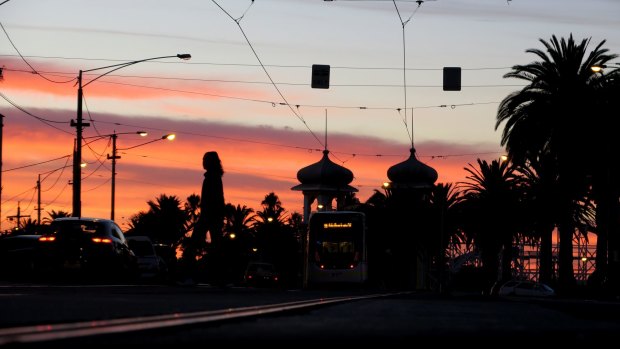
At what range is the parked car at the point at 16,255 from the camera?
34.8m

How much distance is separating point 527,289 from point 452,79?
19.0 metres

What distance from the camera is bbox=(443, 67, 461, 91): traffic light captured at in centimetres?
5341

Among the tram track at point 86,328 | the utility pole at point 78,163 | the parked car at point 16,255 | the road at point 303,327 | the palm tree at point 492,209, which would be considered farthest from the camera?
the palm tree at point 492,209

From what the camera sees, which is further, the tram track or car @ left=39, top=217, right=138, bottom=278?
car @ left=39, top=217, right=138, bottom=278

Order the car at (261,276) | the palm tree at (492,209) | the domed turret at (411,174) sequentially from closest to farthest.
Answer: the car at (261,276) < the palm tree at (492,209) < the domed turret at (411,174)

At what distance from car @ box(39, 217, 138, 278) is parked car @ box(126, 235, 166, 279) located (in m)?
12.9

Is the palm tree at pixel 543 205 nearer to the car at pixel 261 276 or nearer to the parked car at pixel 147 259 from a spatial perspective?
the car at pixel 261 276

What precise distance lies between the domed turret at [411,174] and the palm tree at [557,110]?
224ft

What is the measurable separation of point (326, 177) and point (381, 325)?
122415 mm

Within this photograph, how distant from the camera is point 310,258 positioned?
5103 centimetres

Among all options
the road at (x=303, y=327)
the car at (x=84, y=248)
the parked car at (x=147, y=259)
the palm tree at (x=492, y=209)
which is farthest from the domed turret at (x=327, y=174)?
the road at (x=303, y=327)

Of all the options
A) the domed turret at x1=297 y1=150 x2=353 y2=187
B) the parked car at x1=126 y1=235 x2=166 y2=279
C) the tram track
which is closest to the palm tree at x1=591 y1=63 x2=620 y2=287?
the parked car at x1=126 y1=235 x2=166 y2=279

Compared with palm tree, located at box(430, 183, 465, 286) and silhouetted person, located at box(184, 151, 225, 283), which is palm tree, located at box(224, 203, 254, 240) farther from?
silhouetted person, located at box(184, 151, 225, 283)

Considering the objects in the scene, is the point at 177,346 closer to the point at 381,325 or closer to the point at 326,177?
the point at 381,325
